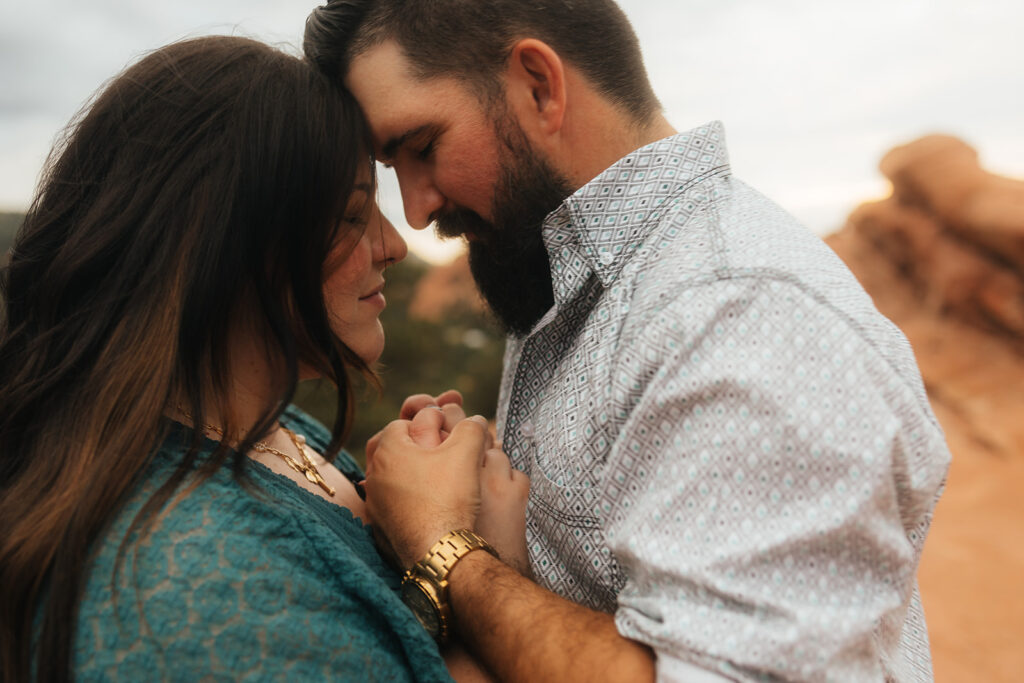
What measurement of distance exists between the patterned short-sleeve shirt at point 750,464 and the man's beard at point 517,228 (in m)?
0.58

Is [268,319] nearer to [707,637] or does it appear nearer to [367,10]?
[367,10]

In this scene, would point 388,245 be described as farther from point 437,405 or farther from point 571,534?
point 571,534

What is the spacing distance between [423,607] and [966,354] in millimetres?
10897

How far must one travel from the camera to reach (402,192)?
2.49m

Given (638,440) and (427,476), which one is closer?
(638,440)

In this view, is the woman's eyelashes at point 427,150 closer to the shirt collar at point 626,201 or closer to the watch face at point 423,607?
the shirt collar at point 626,201

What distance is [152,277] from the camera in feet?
5.61

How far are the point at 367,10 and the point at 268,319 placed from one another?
1.06m

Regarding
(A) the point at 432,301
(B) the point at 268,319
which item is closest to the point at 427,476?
(B) the point at 268,319

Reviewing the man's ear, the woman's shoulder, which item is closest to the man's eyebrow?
the man's ear

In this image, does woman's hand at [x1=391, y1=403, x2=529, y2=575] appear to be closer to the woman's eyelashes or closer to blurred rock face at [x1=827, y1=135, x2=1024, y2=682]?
the woman's eyelashes

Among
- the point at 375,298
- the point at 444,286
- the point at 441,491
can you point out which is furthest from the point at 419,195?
the point at 444,286

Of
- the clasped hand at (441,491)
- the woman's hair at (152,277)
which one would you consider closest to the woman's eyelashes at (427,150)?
the woman's hair at (152,277)

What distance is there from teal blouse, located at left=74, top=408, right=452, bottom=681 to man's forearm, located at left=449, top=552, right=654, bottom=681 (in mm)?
127
